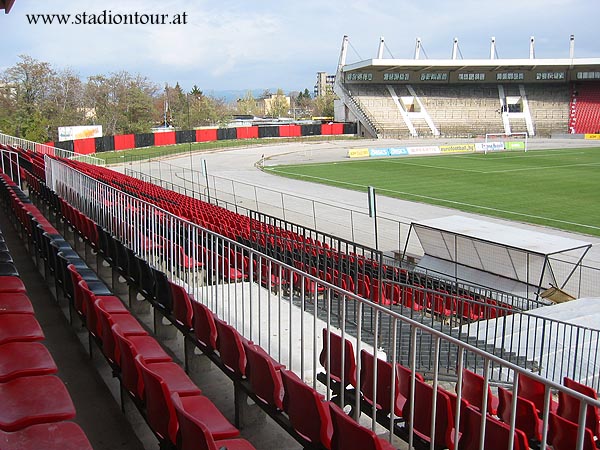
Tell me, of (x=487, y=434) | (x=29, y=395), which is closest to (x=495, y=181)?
(x=487, y=434)

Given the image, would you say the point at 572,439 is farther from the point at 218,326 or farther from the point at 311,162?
A: the point at 311,162

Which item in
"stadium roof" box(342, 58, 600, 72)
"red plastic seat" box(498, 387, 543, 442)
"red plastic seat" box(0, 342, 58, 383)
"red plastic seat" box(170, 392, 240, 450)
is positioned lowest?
"red plastic seat" box(498, 387, 543, 442)

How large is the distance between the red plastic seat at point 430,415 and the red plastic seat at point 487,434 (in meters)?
0.09

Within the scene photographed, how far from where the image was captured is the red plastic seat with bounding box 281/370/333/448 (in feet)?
13.8

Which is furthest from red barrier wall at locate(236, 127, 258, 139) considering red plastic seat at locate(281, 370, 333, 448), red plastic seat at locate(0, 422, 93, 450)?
red plastic seat at locate(0, 422, 93, 450)

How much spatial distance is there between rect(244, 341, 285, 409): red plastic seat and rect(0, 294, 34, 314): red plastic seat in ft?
7.24

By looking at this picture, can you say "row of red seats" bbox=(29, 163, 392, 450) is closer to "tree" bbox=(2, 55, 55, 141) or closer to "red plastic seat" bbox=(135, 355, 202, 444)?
"red plastic seat" bbox=(135, 355, 202, 444)

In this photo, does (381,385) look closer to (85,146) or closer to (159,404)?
(159,404)

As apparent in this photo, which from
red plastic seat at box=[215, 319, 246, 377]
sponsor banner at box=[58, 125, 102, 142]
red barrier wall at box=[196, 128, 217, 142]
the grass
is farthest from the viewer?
red barrier wall at box=[196, 128, 217, 142]

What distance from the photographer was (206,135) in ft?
231

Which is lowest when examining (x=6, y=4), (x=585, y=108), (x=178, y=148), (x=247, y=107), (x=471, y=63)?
(x=178, y=148)

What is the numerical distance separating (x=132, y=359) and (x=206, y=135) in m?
67.2

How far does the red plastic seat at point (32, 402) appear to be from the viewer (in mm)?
3857

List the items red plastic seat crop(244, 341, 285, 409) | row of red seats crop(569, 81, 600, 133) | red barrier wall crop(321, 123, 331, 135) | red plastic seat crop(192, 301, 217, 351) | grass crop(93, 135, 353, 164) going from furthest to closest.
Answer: row of red seats crop(569, 81, 600, 133), red barrier wall crop(321, 123, 331, 135), grass crop(93, 135, 353, 164), red plastic seat crop(192, 301, 217, 351), red plastic seat crop(244, 341, 285, 409)
